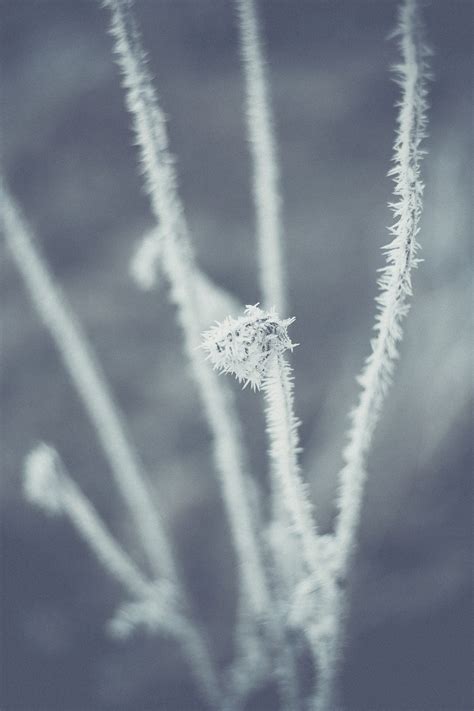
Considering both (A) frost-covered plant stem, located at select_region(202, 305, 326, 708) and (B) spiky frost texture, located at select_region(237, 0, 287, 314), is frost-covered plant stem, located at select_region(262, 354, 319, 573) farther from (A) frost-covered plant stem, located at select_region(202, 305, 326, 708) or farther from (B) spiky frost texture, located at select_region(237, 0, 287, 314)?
(B) spiky frost texture, located at select_region(237, 0, 287, 314)

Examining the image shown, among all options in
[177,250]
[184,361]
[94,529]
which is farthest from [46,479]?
[184,361]

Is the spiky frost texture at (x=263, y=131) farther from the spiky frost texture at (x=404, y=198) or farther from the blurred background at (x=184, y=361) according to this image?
the blurred background at (x=184, y=361)

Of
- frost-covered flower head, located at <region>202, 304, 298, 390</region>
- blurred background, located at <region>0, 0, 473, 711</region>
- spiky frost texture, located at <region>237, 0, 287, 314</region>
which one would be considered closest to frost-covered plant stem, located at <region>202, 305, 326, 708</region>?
frost-covered flower head, located at <region>202, 304, 298, 390</region>

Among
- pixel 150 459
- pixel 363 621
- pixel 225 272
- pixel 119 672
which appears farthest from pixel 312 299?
pixel 119 672

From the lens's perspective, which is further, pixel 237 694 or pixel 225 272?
pixel 225 272

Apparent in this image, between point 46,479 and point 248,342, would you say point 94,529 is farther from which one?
point 248,342

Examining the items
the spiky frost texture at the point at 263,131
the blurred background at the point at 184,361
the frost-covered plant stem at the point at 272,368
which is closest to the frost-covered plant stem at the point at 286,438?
the frost-covered plant stem at the point at 272,368

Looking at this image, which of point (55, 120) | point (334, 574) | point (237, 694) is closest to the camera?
point (334, 574)

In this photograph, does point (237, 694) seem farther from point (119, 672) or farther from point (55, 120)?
point (55, 120)
